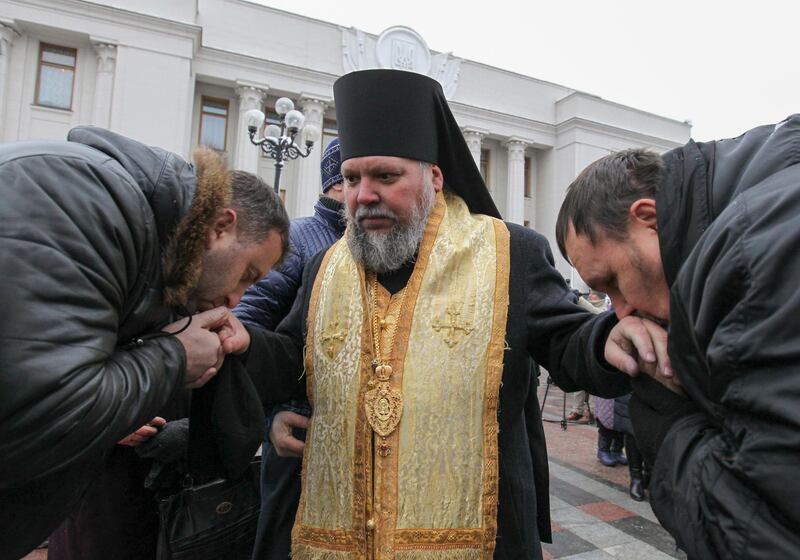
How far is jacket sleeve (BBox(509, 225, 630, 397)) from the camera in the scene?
141 centimetres

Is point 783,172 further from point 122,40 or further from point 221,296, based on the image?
point 122,40

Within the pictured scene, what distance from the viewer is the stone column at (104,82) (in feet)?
57.6

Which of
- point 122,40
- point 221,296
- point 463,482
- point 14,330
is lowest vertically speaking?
point 463,482

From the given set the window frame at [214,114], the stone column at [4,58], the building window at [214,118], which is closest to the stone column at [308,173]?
the window frame at [214,114]

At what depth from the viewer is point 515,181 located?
25359 millimetres

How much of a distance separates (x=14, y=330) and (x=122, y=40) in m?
21.0

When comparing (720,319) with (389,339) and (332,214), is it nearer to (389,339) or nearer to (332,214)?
(389,339)

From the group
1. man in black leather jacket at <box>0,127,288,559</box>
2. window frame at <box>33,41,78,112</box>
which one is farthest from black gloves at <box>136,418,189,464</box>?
window frame at <box>33,41,78,112</box>

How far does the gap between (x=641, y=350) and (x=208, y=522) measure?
1.65 metres

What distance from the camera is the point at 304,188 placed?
20406 mm

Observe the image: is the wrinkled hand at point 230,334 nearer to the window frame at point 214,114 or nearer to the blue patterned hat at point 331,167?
the blue patterned hat at point 331,167

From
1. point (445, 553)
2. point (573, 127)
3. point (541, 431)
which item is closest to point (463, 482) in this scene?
point (445, 553)

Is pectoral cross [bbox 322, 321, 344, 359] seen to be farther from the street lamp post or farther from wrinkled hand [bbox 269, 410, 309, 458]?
the street lamp post

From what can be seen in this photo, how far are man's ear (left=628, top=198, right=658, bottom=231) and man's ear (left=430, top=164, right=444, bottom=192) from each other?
982 mm
